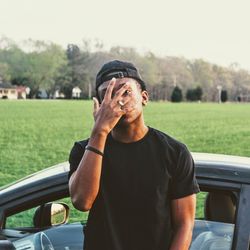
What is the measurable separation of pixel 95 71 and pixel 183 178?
350 feet

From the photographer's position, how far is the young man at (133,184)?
2100 millimetres

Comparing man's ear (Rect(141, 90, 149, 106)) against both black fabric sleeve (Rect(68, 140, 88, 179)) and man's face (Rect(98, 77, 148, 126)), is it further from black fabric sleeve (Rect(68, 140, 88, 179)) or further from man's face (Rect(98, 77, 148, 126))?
black fabric sleeve (Rect(68, 140, 88, 179))

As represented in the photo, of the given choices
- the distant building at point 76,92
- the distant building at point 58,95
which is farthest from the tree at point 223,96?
the distant building at point 58,95

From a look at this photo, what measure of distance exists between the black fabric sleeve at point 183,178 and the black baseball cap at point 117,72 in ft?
0.97

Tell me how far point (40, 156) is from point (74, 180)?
1573 cm

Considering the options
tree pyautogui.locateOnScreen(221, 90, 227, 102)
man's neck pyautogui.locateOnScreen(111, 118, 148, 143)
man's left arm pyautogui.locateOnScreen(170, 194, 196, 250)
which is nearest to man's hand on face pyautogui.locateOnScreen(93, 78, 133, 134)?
man's neck pyautogui.locateOnScreen(111, 118, 148, 143)

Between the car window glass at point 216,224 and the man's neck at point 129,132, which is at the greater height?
the man's neck at point 129,132

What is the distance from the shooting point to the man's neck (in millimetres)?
2135

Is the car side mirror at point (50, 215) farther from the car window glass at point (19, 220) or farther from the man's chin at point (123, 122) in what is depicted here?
the man's chin at point (123, 122)

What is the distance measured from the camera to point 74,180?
2.09m

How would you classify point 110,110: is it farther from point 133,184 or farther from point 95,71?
A: point 95,71

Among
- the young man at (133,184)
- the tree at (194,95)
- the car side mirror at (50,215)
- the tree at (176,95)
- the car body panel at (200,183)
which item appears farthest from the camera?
the tree at (194,95)

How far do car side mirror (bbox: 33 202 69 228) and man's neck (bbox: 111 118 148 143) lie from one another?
2.76 ft

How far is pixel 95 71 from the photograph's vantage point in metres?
108
